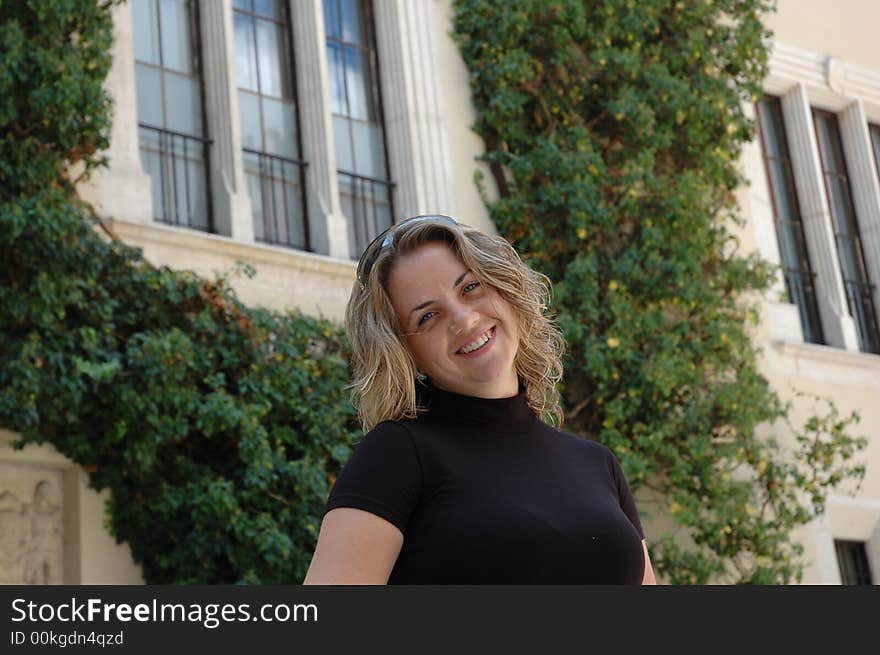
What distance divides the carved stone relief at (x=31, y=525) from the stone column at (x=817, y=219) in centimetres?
721

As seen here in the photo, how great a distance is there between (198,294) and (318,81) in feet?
7.76

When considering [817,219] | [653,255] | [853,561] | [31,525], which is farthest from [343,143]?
[853,561]

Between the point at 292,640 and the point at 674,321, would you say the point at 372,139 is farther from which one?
the point at 292,640

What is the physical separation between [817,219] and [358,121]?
4.74 m

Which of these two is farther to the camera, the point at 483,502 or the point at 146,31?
the point at 146,31

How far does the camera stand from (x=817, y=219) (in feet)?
41.2

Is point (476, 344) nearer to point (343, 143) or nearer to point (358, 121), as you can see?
point (343, 143)

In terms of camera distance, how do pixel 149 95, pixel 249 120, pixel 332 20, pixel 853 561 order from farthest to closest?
1. pixel 853 561
2. pixel 332 20
3. pixel 249 120
4. pixel 149 95

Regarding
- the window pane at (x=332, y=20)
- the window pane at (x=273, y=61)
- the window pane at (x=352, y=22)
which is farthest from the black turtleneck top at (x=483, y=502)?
the window pane at (x=352, y=22)

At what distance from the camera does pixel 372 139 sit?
10.1m

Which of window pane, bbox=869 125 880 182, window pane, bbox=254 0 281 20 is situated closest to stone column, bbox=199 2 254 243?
window pane, bbox=254 0 281 20

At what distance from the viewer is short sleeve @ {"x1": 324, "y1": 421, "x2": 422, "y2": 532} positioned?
177 centimetres

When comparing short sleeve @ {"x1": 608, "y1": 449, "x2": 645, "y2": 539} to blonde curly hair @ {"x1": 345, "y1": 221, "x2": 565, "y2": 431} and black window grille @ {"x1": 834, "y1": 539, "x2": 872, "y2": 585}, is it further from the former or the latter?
black window grille @ {"x1": 834, "y1": 539, "x2": 872, "y2": 585}

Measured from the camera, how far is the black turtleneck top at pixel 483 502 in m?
1.79
